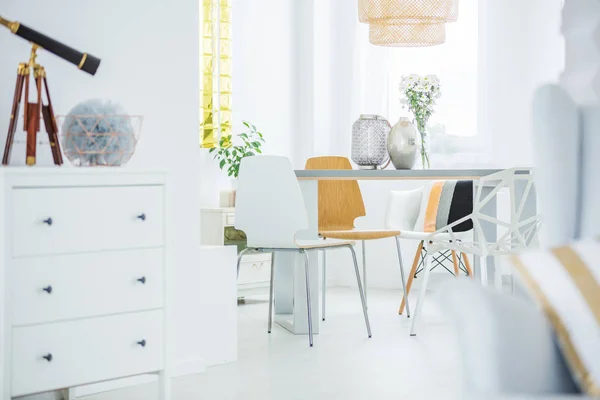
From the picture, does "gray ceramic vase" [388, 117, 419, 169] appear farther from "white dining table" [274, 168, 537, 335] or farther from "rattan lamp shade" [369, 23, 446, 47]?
"rattan lamp shade" [369, 23, 446, 47]

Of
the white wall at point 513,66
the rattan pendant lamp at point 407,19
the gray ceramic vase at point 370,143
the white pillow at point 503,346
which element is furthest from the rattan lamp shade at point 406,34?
the white pillow at point 503,346

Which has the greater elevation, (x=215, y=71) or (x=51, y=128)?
(x=215, y=71)

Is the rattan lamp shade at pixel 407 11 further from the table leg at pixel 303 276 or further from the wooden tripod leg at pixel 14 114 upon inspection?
the wooden tripod leg at pixel 14 114

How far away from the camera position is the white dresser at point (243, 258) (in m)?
4.79

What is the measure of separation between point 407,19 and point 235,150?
147 centimetres

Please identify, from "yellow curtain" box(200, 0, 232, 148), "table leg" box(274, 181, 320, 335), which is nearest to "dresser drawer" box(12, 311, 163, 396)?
"table leg" box(274, 181, 320, 335)

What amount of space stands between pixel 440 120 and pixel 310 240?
2094mm

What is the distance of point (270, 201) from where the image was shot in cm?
348

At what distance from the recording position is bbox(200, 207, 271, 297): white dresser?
15.7 ft

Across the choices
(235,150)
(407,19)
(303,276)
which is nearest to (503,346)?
(303,276)

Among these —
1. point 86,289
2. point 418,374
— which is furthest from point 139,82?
point 418,374

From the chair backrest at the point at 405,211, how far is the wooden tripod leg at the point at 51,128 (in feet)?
8.73

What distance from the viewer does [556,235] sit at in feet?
4.56

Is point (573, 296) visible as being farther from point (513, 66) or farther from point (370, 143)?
point (513, 66)
